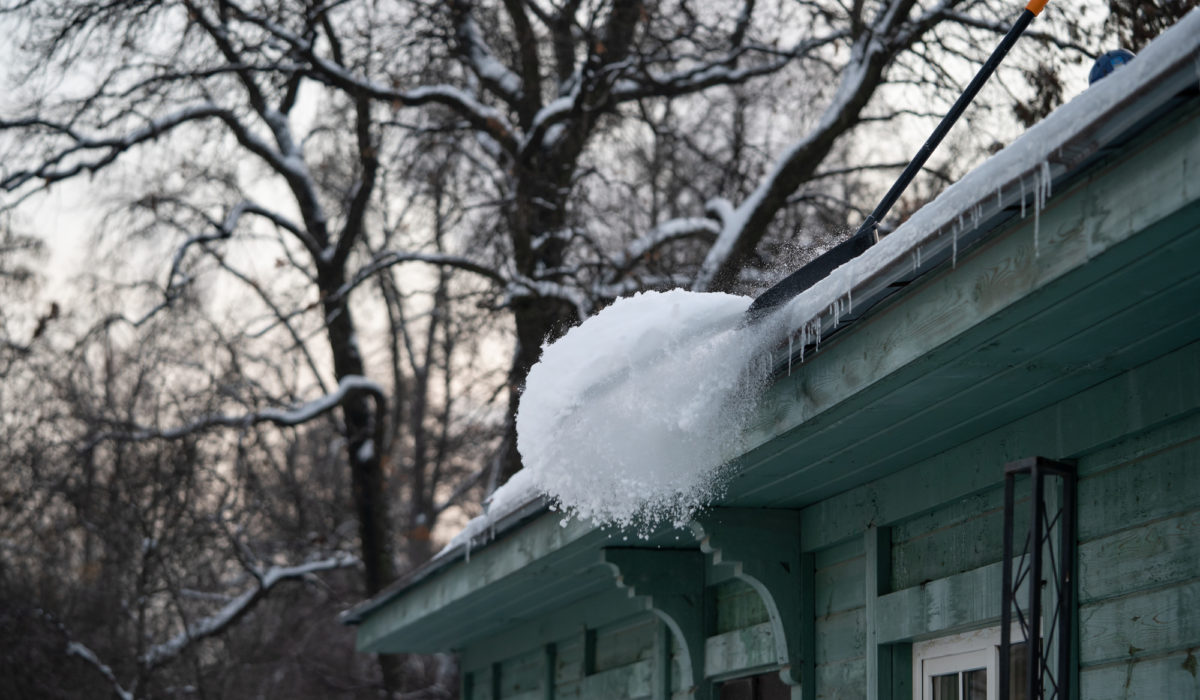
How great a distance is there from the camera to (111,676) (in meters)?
15.9

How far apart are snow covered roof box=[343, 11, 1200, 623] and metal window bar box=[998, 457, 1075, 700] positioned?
2.03ft

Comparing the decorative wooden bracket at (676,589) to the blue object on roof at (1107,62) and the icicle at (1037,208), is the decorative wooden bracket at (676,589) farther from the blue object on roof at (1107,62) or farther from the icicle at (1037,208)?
the icicle at (1037,208)

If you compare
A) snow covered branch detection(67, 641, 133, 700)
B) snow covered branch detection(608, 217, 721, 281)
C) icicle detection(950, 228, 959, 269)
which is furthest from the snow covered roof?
snow covered branch detection(67, 641, 133, 700)

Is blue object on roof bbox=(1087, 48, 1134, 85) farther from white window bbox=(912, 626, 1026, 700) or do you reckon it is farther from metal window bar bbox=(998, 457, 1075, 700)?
white window bbox=(912, 626, 1026, 700)

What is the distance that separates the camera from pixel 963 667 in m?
3.98

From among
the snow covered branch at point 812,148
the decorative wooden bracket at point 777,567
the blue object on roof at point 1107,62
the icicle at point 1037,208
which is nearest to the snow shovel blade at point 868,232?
the blue object on roof at point 1107,62

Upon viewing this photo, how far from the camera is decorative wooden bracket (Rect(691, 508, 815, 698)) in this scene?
15.6ft

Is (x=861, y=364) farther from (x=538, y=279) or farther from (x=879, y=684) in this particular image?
(x=538, y=279)

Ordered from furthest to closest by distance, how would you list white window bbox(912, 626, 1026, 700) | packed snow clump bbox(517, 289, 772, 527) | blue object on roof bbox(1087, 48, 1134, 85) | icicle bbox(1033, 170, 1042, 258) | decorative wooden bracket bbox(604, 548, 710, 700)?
decorative wooden bracket bbox(604, 548, 710, 700)
white window bbox(912, 626, 1026, 700)
packed snow clump bbox(517, 289, 772, 527)
blue object on roof bbox(1087, 48, 1134, 85)
icicle bbox(1033, 170, 1042, 258)

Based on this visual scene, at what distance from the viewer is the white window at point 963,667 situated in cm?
378

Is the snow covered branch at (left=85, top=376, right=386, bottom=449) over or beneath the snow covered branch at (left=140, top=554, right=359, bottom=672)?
over

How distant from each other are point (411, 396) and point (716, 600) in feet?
59.0

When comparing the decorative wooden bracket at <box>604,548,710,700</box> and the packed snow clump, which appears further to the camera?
the decorative wooden bracket at <box>604,548,710,700</box>

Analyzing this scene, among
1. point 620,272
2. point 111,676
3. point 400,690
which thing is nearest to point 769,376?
point 620,272
